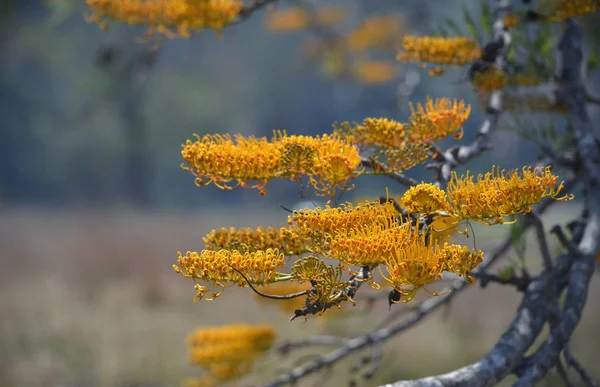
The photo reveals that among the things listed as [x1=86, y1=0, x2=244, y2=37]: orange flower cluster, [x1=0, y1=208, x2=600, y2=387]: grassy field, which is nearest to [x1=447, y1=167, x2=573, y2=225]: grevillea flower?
[x1=86, y1=0, x2=244, y2=37]: orange flower cluster

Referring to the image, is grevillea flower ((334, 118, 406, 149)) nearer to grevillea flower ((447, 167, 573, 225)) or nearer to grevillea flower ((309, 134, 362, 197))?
grevillea flower ((309, 134, 362, 197))

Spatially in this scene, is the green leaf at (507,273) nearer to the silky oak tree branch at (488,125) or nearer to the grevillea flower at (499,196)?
the silky oak tree branch at (488,125)

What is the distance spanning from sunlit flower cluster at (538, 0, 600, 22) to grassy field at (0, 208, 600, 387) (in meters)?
2.06

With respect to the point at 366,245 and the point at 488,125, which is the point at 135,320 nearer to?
the point at 488,125

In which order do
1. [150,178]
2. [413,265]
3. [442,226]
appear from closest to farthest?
[413,265] < [442,226] < [150,178]

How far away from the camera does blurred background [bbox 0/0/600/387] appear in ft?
19.7

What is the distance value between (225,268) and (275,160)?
12.6 inches

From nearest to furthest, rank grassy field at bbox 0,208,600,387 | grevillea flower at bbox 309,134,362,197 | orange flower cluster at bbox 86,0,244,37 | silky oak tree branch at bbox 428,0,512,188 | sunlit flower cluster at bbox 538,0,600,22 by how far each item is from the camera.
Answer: grevillea flower at bbox 309,134,362,197, silky oak tree branch at bbox 428,0,512,188, sunlit flower cluster at bbox 538,0,600,22, orange flower cluster at bbox 86,0,244,37, grassy field at bbox 0,208,600,387

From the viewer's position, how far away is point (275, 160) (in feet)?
5.52

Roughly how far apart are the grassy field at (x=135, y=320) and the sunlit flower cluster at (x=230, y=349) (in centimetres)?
96

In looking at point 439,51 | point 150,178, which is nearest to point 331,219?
point 439,51

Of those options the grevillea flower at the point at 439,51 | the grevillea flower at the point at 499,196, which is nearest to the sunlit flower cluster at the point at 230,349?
the grevillea flower at the point at 439,51

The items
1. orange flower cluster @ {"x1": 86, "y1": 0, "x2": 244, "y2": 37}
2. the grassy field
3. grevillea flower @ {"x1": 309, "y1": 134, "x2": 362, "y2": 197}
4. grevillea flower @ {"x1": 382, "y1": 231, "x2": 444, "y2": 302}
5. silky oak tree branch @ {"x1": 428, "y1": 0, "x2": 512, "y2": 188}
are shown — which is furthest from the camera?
the grassy field

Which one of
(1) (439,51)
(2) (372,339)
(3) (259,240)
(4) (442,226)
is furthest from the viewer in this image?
(2) (372,339)
